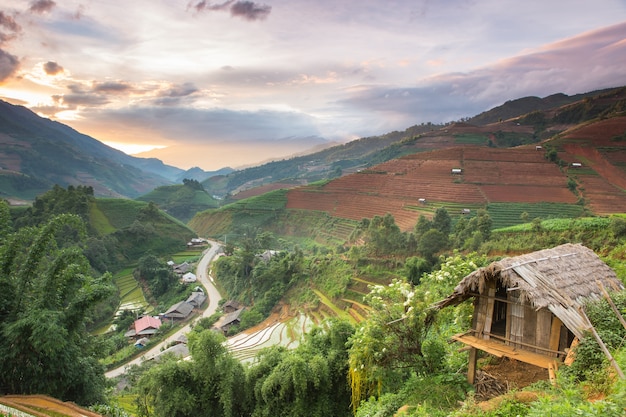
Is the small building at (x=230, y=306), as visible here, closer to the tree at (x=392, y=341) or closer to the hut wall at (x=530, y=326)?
the tree at (x=392, y=341)

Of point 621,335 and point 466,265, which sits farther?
point 466,265

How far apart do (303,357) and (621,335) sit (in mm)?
8113

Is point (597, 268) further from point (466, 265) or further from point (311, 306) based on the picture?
point (311, 306)

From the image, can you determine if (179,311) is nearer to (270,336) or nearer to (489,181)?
(270,336)

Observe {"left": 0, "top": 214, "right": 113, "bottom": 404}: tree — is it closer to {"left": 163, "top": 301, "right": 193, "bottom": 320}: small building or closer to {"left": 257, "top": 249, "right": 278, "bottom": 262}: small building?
{"left": 163, "top": 301, "right": 193, "bottom": 320}: small building

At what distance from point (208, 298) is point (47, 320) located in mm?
33159

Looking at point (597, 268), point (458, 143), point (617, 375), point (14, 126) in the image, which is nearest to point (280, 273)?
point (597, 268)

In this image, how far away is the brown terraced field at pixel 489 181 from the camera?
41.9 m

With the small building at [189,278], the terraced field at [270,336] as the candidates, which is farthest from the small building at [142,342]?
the small building at [189,278]

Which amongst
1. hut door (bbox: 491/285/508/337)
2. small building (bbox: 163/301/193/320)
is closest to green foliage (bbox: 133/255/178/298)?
small building (bbox: 163/301/193/320)

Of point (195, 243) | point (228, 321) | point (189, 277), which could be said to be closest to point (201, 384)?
point (228, 321)

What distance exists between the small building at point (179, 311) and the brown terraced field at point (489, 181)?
988 inches

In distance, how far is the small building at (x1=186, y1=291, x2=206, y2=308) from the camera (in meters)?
38.3

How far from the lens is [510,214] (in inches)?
1537
